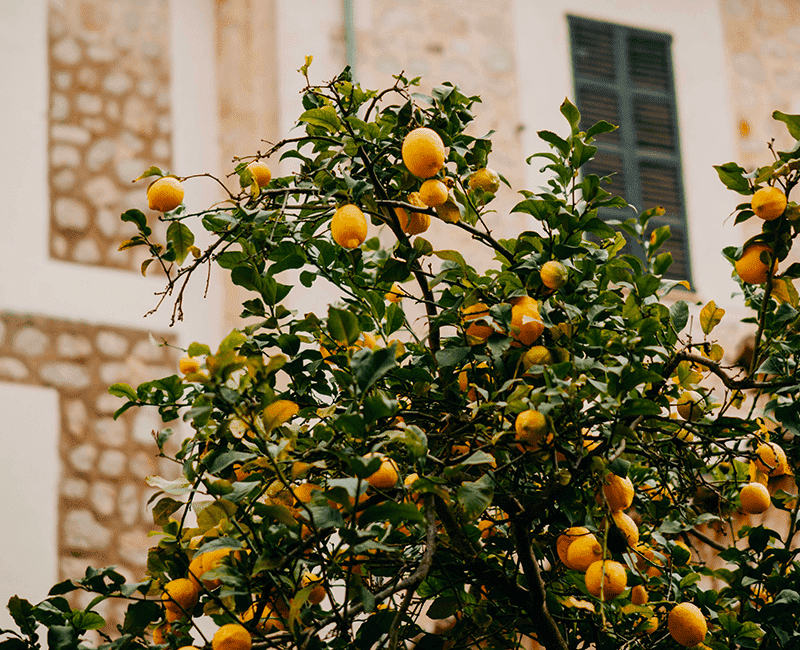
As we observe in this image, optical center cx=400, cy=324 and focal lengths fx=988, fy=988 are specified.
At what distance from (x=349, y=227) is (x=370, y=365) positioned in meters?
0.41

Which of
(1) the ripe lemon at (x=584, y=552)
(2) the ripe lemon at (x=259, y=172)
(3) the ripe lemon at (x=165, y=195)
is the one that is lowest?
(1) the ripe lemon at (x=584, y=552)

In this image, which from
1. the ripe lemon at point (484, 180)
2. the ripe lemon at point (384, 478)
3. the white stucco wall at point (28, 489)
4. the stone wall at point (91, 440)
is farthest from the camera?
the stone wall at point (91, 440)

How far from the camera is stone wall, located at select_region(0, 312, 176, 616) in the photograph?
170 inches

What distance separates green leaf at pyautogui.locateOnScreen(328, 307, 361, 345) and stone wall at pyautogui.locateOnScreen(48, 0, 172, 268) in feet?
10.6

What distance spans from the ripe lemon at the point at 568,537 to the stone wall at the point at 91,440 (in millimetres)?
2676

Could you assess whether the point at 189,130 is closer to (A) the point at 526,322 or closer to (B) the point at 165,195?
(B) the point at 165,195

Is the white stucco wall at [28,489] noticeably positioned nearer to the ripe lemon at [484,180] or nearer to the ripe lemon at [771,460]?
the ripe lemon at [484,180]

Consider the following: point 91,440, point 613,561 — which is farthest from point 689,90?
point 613,561

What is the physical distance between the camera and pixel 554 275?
6.36 feet

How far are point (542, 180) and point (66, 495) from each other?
289 centimetres

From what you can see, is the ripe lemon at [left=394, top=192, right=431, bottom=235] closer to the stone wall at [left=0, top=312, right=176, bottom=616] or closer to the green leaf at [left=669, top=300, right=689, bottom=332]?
the green leaf at [left=669, top=300, right=689, bottom=332]

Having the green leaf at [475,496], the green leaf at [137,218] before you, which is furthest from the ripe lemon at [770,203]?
the green leaf at [137,218]

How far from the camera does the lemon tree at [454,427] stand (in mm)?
1722

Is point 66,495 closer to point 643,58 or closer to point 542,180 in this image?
point 542,180
